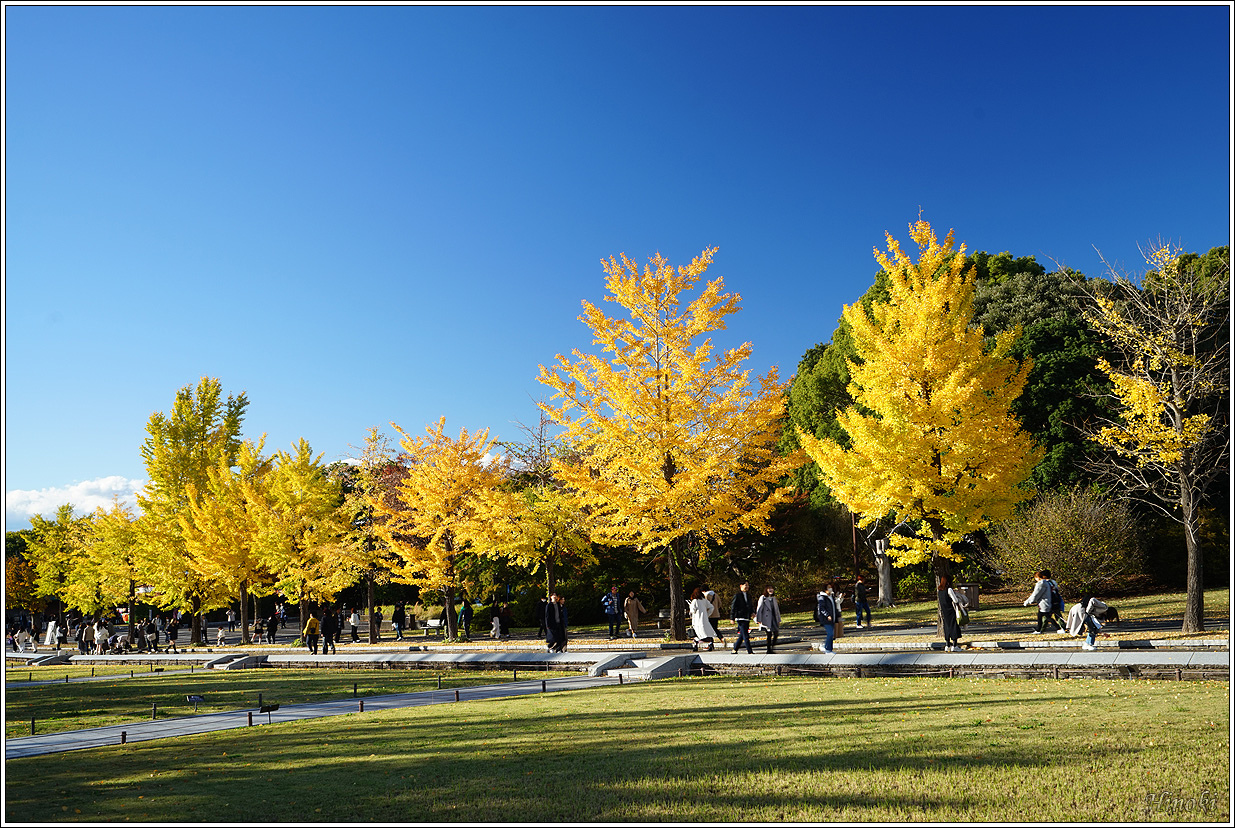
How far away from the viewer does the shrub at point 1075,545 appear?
24.0 m

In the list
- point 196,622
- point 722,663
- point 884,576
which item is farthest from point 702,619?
point 196,622

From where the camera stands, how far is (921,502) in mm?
19500

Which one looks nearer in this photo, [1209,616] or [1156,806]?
[1156,806]

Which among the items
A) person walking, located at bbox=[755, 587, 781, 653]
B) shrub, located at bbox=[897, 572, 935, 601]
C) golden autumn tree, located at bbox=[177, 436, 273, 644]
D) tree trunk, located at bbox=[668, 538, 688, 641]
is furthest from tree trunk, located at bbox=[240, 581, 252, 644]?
shrub, located at bbox=[897, 572, 935, 601]

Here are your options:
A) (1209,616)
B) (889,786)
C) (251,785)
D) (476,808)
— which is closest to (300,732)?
(251,785)

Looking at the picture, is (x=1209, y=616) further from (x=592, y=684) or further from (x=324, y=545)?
(x=324, y=545)

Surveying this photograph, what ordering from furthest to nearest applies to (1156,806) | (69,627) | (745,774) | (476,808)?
(69,627)
(745,774)
(476,808)
(1156,806)

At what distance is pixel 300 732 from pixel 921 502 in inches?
566

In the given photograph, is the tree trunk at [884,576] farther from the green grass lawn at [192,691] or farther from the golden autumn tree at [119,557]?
the golden autumn tree at [119,557]

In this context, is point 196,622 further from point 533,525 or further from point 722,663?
point 722,663

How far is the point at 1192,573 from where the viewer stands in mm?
17719

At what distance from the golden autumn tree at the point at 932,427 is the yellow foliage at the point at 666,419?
2705 mm

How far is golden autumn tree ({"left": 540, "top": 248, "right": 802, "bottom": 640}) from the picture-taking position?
71.4 feet

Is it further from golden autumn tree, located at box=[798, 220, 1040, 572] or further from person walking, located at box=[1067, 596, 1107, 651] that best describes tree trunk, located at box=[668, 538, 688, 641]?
person walking, located at box=[1067, 596, 1107, 651]
